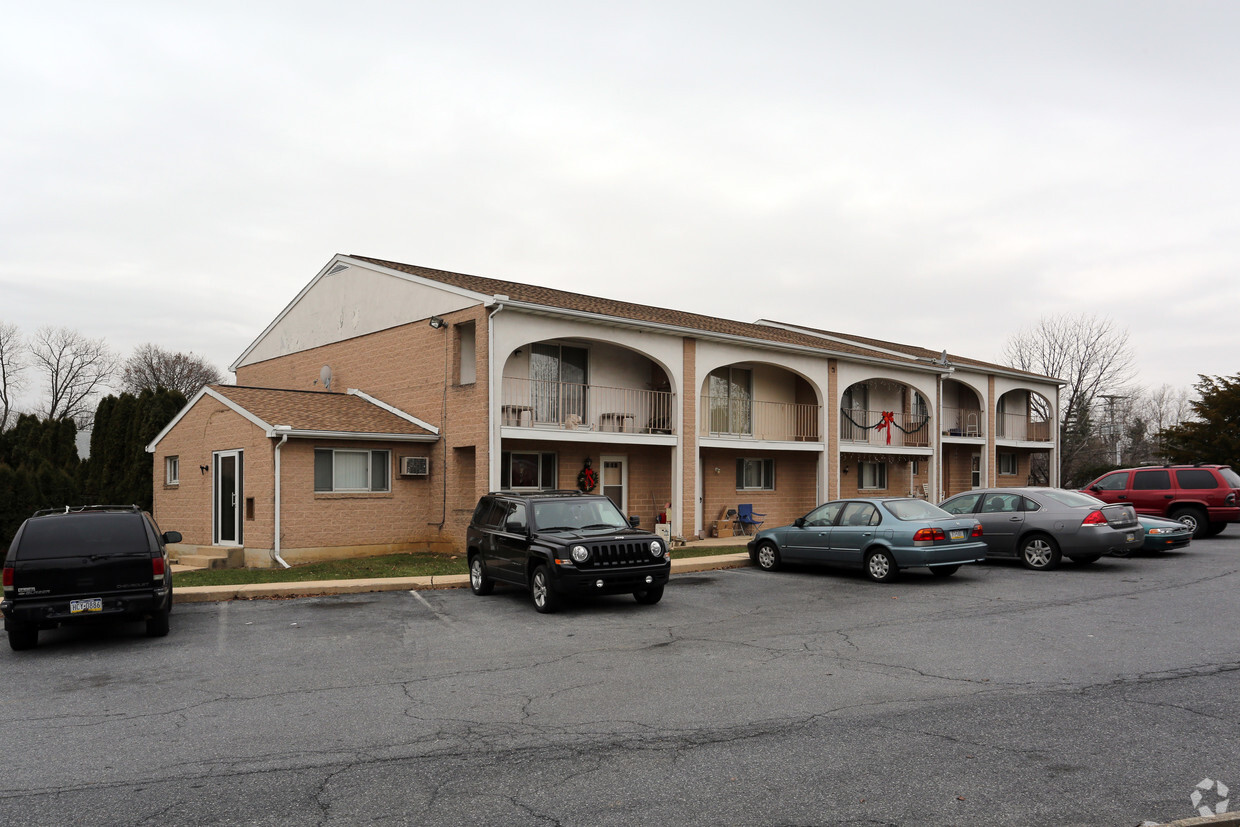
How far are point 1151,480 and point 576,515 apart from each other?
16.0 metres

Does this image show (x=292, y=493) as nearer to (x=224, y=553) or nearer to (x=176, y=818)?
(x=224, y=553)

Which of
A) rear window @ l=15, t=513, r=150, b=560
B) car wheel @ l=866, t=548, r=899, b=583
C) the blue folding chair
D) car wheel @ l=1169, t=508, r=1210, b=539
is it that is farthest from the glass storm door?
car wheel @ l=1169, t=508, r=1210, b=539

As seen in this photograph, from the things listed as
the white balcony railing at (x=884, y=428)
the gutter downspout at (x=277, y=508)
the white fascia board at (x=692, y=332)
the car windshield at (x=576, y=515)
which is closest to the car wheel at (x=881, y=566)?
the car windshield at (x=576, y=515)

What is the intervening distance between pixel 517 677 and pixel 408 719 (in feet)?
4.92

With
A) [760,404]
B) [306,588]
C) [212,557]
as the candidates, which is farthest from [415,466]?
[760,404]

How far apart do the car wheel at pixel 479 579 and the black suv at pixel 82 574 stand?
4.27 meters

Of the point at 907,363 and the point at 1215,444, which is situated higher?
the point at 907,363

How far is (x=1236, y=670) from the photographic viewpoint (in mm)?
7641

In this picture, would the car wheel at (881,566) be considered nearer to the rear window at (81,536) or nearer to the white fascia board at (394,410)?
the white fascia board at (394,410)

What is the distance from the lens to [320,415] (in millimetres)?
19062

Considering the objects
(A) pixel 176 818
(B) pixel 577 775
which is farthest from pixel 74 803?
(B) pixel 577 775

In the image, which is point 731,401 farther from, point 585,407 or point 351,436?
point 351,436

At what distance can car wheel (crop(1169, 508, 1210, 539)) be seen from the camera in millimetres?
20734

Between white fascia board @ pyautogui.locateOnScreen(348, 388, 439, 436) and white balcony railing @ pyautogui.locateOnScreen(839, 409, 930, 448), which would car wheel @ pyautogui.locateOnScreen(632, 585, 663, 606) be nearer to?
A: white fascia board @ pyautogui.locateOnScreen(348, 388, 439, 436)
